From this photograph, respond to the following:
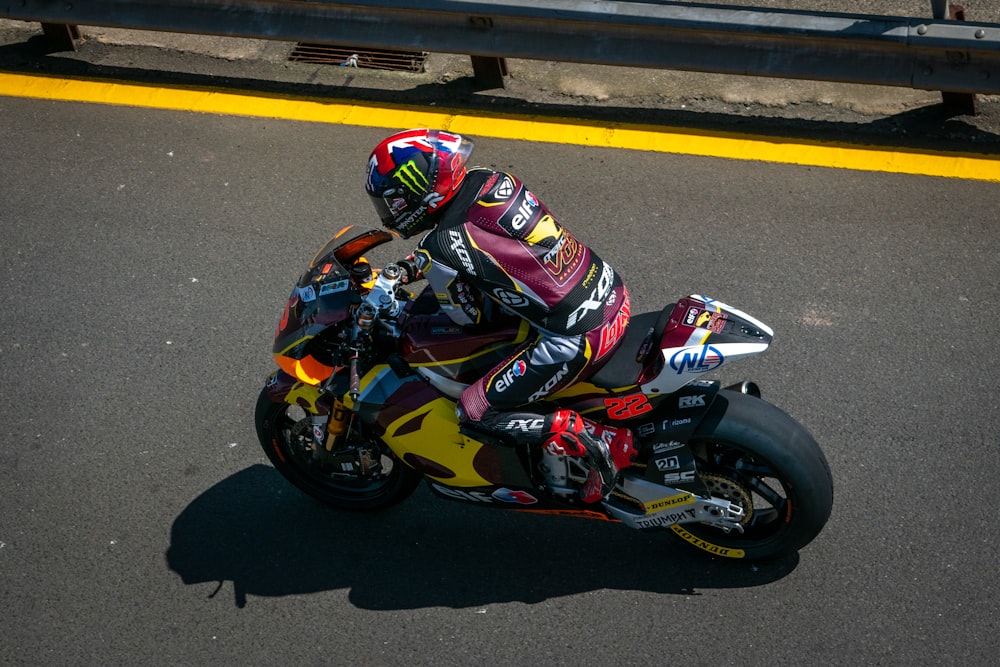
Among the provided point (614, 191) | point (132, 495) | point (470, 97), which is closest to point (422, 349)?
point (132, 495)

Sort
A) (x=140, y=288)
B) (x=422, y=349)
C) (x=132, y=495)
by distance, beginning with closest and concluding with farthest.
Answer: (x=422, y=349)
(x=132, y=495)
(x=140, y=288)

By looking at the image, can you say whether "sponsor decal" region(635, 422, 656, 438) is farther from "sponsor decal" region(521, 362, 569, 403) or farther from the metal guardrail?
the metal guardrail

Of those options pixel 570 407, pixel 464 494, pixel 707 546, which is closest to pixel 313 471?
pixel 464 494

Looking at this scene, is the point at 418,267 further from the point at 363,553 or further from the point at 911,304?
the point at 911,304

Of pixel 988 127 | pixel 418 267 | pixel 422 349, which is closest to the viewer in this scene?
pixel 418 267

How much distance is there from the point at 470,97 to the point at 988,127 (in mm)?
3388

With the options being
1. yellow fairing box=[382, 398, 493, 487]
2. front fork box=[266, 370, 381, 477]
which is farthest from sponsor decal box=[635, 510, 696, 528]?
front fork box=[266, 370, 381, 477]

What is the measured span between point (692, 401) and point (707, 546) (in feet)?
2.48

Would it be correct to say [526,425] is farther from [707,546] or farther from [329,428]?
[707,546]

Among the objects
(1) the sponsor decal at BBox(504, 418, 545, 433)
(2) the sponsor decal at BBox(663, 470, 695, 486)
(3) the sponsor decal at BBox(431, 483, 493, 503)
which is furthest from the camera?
(3) the sponsor decal at BBox(431, 483, 493, 503)

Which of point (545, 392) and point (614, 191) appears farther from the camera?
point (614, 191)

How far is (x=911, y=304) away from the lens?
5.74 m

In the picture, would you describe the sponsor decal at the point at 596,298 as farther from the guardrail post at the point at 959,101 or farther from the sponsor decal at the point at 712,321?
the guardrail post at the point at 959,101

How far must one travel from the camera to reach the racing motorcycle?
4160 millimetres
